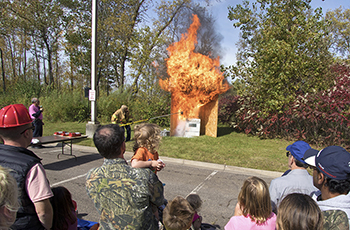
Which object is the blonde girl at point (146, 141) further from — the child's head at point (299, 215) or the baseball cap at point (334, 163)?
the baseball cap at point (334, 163)

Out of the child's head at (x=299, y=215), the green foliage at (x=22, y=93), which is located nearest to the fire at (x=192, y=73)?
the child's head at (x=299, y=215)

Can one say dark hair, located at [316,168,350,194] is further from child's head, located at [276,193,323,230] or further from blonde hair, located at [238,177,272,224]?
blonde hair, located at [238,177,272,224]

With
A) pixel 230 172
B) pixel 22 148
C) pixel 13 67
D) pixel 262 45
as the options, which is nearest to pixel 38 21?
pixel 13 67

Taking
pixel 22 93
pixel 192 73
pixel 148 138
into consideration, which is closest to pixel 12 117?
pixel 148 138

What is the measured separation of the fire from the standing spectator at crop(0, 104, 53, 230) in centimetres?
1041

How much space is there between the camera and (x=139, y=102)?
17.6 metres

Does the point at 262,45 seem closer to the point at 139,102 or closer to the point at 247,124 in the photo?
the point at 247,124

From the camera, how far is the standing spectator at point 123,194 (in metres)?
1.82

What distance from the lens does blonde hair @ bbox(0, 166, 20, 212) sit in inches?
52.3

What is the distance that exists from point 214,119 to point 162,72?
6545 mm

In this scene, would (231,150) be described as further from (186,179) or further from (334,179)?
(334,179)

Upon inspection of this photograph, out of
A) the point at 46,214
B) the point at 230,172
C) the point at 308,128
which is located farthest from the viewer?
the point at 308,128

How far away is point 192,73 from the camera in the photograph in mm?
11914

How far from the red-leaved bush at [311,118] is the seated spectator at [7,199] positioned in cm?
1101
